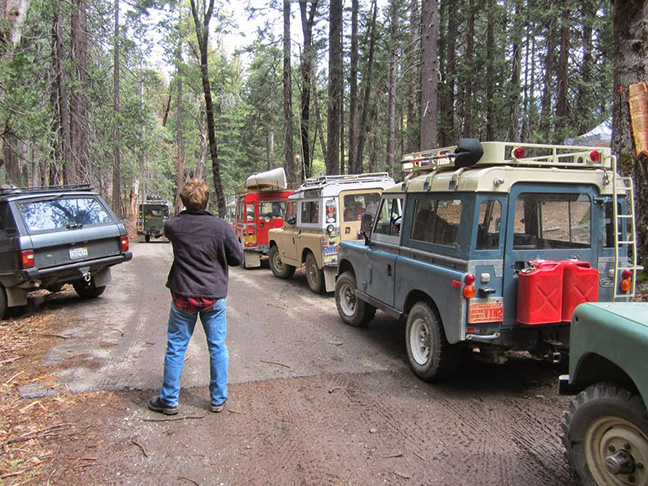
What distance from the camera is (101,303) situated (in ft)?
27.1

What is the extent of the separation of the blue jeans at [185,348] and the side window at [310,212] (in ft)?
17.8

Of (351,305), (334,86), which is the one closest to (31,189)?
(351,305)

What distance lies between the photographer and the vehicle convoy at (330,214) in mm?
8984

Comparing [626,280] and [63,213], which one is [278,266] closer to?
[63,213]

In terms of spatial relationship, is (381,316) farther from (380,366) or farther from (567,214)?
(567,214)

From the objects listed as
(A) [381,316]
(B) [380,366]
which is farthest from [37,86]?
(B) [380,366]

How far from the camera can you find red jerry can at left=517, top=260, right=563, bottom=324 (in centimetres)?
394

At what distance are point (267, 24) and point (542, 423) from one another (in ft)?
69.3

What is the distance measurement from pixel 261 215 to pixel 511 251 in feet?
33.6

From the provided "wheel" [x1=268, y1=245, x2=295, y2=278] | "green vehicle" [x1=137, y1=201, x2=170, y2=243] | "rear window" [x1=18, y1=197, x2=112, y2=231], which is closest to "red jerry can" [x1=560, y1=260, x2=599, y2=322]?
"rear window" [x1=18, y1=197, x2=112, y2=231]

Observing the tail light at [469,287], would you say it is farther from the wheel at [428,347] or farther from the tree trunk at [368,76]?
the tree trunk at [368,76]

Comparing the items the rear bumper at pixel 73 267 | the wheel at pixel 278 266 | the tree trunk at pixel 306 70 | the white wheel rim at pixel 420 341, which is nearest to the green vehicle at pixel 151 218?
the tree trunk at pixel 306 70

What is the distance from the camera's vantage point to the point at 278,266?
12031 mm

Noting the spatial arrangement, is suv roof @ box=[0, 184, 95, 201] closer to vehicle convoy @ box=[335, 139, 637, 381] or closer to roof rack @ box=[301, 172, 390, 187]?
roof rack @ box=[301, 172, 390, 187]
